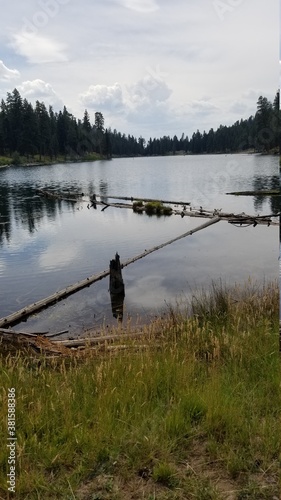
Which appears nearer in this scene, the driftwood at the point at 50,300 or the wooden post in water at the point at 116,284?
the driftwood at the point at 50,300

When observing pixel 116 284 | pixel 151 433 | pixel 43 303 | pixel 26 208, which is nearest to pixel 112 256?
pixel 116 284

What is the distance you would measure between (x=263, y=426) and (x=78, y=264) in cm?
1992

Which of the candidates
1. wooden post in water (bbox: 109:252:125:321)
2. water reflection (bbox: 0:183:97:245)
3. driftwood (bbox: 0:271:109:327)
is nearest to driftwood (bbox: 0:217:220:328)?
driftwood (bbox: 0:271:109:327)

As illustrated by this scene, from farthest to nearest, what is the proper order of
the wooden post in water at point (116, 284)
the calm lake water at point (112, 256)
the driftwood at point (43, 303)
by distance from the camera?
the wooden post in water at point (116, 284) < the calm lake water at point (112, 256) < the driftwood at point (43, 303)

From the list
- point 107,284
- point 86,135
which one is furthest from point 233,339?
point 86,135

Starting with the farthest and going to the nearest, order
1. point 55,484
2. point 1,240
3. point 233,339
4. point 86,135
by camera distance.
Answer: point 86,135, point 1,240, point 233,339, point 55,484

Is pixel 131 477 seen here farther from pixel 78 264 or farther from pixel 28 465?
pixel 78 264

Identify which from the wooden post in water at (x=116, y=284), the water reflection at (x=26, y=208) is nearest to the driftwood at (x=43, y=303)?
the wooden post in water at (x=116, y=284)

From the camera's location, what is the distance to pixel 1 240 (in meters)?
32.0

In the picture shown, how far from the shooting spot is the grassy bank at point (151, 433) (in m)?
4.06

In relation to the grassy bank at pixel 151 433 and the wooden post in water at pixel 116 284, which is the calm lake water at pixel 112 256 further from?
the grassy bank at pixel 151 433

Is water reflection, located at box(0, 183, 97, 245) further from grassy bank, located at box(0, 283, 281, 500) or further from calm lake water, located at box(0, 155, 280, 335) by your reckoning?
grassy bank, located at box(0, 283, 281, 500)

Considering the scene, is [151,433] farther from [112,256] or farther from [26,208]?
[26,208]

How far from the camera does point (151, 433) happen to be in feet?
15.3
